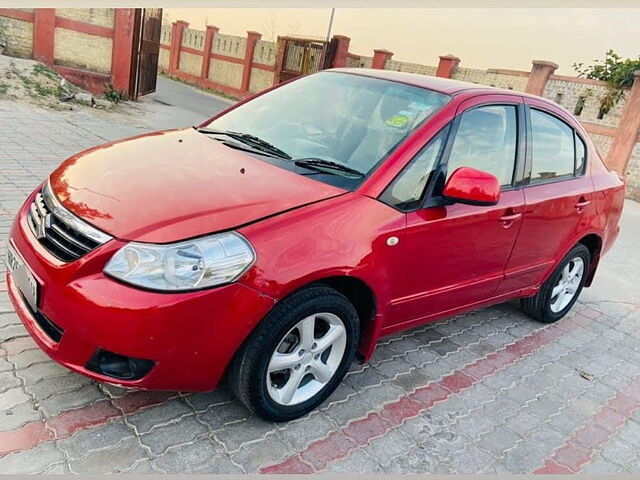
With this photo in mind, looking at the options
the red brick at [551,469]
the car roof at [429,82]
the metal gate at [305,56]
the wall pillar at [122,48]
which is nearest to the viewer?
the red brick at [551,469]

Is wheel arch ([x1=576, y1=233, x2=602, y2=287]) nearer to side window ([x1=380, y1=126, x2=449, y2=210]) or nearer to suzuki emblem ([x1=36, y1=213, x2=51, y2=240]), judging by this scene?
side window ([x1=380, y1=126, x2=449, y2=210])

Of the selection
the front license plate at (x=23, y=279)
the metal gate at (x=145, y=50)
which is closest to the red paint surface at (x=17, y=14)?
the metal gate at (x=145, y=50)

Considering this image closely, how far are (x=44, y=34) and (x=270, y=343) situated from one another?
1200 centimetres

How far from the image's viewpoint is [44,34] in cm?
1162

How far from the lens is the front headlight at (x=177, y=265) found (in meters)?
2.11

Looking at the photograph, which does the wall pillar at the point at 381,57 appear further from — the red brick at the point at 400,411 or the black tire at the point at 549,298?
the red brick at the point at 400,411

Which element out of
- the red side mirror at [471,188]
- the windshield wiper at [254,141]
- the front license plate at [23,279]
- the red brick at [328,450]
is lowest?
the red brick at [328,450]

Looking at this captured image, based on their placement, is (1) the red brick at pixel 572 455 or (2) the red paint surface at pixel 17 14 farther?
(2) the red paint surface at pixel 17 14

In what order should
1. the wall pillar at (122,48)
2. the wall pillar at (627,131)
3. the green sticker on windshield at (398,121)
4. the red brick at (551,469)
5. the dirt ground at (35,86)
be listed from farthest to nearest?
the wall pillar at (627,131), the wall pillar at (122,48), the dirt ground at (35,86), the green sticker on windshield at (398,121), the red brick at (551,469)

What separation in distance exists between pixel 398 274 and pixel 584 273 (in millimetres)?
2601

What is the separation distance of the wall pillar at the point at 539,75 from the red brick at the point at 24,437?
50.2 feet

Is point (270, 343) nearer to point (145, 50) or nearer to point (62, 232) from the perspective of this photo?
point (62, 232)

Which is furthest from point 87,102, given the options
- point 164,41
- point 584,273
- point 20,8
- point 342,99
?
point 164,41

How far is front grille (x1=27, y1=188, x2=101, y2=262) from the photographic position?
2.22m
